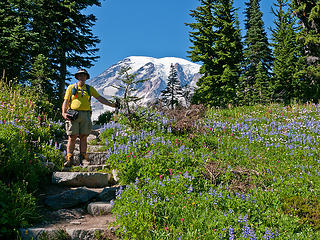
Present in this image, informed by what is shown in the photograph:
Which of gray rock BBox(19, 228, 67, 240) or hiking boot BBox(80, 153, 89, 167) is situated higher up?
hiking boot BBox(80, 153, 89, 167)


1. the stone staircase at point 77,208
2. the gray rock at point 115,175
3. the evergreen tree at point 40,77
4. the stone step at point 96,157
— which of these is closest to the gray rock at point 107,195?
the stone staircase at point 77,208

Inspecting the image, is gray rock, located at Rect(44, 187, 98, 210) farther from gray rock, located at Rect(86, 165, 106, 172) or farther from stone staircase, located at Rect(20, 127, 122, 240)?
gray rock, located at Rect(86, 165, 106, 172)

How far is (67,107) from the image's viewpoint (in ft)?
20.8

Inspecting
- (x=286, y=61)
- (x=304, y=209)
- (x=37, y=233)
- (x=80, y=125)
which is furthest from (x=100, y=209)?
(x=286, y=61)

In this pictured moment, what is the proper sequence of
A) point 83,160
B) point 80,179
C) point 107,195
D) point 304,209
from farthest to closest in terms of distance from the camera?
point 83,160, point 80,179, point 107,195, point 304,209

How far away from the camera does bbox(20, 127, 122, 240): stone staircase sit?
11.5 feet

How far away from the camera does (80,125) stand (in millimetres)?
6516

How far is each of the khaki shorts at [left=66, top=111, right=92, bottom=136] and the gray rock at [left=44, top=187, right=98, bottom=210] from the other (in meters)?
1.94

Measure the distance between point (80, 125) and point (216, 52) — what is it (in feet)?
57.1

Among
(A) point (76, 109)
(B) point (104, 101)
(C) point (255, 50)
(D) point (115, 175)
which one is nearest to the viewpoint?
(D) point (115, 175)

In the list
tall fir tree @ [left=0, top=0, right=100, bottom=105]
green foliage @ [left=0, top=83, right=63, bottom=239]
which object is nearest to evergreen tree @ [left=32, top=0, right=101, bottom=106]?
tall fir tree @ [left=0, top=0, right=100, bottom=105]

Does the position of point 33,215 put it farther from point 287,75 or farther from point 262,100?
point 287,75

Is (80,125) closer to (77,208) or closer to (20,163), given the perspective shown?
(20,163)

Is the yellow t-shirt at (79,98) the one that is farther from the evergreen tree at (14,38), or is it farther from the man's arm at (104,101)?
the evergreen tree at (14,38)
